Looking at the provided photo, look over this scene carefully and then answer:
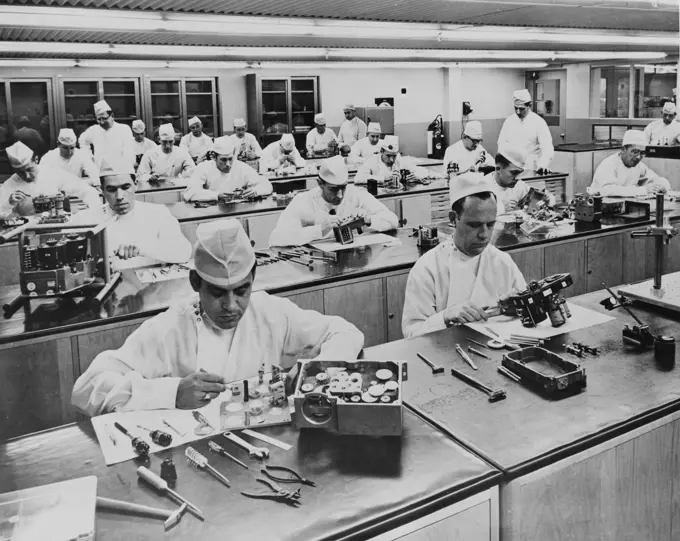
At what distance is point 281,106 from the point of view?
12.9 metres

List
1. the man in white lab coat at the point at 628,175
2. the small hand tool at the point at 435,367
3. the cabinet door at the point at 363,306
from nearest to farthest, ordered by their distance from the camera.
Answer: the small hand tool at the point at 435,367, the cabinet door at the point at 363,306, the man in white lab coat at the point at 628,175

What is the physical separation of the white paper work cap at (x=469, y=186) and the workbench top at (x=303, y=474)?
4.61ft

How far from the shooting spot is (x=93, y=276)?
3580 millimetres

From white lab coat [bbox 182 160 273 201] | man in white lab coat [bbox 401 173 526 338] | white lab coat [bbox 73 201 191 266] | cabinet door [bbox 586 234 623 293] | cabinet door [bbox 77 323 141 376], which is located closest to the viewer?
man in white lab coat [bbox 401 173 526 338]

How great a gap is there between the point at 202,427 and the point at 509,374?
100cm

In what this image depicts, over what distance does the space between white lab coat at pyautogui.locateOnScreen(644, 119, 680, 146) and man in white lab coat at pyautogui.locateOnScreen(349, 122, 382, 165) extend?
13.5 feet

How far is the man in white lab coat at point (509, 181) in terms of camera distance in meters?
5.24

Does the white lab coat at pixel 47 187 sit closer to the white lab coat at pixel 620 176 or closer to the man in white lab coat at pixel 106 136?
the man in white lab coat at pixel 106 136

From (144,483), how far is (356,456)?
1.74 ft

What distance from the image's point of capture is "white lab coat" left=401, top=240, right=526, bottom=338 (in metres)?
3.08

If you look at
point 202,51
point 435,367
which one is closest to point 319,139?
point 202,51

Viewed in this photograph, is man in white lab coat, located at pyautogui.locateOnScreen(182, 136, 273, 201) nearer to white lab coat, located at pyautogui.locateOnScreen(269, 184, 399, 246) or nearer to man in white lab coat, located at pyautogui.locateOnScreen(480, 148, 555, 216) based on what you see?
white lab coat, located at pyautogui.locateOnScreen(269, 184, 399, 246)

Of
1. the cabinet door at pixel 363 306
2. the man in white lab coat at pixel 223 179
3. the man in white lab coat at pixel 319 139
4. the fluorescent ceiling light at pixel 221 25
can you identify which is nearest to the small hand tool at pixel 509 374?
the cabinet door at pixel 363 306

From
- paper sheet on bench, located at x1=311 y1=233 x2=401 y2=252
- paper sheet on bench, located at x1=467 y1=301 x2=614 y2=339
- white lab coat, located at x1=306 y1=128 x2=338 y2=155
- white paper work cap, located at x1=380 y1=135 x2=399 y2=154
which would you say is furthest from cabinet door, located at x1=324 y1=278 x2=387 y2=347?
white lab coat, located at x1=306 y1=128 x2=338 y2=155
